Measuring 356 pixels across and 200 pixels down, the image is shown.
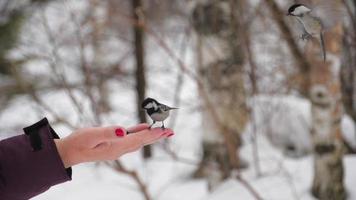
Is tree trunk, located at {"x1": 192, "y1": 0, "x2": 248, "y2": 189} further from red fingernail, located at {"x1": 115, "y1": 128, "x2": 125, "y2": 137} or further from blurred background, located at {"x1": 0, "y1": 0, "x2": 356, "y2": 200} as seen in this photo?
red fingernail, located at {"x1": 115, "y1": 128, "x2": 125, "y2": 137}

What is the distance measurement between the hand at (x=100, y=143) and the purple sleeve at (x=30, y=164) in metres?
0.05

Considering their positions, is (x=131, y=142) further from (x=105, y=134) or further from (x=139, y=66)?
(x=139, y=66)

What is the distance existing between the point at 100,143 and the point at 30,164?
14 centimetres

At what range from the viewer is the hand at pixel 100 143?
2.77 feet

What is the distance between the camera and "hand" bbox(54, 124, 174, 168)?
33.2 inches

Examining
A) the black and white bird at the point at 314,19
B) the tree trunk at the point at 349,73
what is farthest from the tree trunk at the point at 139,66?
the black and white bird at the point at 314,19

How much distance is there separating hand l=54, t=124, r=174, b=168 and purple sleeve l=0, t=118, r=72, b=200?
0.05m

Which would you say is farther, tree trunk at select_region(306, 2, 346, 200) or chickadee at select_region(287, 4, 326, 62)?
tree trunk at select_region(306, 2, 346, 200)

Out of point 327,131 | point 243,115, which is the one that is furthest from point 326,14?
point 243,115

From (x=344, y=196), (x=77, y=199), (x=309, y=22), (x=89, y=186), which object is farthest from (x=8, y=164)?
(x=89, y=186)

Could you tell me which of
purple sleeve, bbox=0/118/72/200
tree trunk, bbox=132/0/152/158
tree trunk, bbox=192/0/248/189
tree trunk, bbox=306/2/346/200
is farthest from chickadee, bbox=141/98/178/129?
tree trunk, bbox=132/0/152/158

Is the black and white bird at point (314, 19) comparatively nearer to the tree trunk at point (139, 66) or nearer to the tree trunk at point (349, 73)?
the tree trunk at point (349, 73)

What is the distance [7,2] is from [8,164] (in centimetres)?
572

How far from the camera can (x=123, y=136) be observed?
854mm
